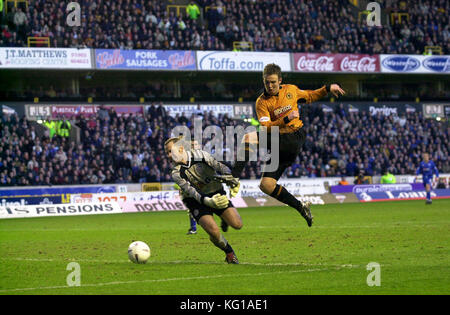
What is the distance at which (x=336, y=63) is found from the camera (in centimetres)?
4625

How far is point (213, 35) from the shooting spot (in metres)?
45.5

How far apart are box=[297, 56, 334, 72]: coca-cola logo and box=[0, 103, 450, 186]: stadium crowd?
A: 2.53m

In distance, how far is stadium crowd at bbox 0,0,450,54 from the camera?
40.1 meters

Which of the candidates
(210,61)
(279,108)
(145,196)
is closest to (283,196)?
(279,108)

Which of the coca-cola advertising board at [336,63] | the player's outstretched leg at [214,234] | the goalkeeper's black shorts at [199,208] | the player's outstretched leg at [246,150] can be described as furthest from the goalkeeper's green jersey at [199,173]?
the coca-cola advertising board at [336,63]

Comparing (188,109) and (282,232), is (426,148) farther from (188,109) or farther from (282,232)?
(282,232)

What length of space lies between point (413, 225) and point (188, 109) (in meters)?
27.1

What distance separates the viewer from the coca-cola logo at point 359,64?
46.5 metres

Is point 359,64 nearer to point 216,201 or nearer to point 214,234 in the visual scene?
point 214,234

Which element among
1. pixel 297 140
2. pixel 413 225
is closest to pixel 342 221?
pixel 413 225

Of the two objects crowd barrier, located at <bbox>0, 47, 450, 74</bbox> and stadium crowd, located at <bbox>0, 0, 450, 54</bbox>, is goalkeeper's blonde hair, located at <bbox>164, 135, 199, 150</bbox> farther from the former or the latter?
stadium crowd, located at <bbox>0, 0, 450, 54</bbox>

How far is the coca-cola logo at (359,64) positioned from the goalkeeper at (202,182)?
36041 millimetres

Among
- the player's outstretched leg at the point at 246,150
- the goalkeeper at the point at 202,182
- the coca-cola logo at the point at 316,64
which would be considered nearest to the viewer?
the player's outstretched leg at the point at 246,150

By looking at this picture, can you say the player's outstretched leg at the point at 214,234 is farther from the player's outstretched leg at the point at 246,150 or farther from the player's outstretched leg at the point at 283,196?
the player's outstretched leg at the point at 283,196
